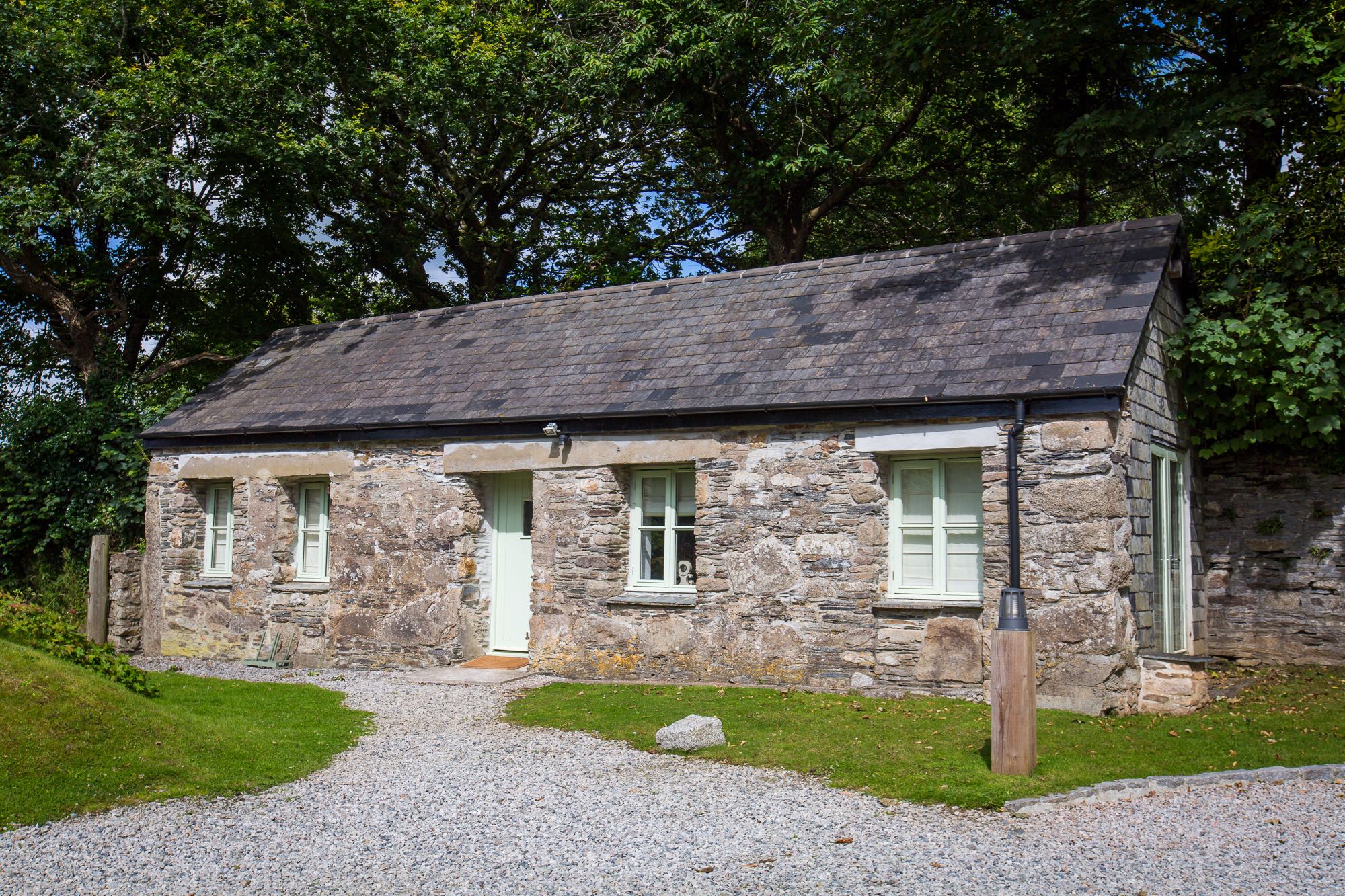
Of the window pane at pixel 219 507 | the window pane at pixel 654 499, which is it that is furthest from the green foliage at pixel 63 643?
the window pane at pixel 219 507

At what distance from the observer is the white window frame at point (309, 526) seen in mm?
14438

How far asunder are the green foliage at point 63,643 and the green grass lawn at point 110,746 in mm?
299

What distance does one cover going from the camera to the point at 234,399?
1572 cm

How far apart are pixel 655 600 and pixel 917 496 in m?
2.97

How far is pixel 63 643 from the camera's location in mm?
9008

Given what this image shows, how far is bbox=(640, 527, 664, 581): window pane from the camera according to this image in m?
12.2

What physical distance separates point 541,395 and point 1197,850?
341 inches

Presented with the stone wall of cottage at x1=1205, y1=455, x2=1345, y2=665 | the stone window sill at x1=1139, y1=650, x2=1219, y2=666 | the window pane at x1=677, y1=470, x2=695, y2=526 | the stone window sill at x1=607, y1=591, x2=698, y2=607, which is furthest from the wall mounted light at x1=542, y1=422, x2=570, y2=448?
the stone wall of cottage at x1=1205, y1=455, x2=1345, y2=665

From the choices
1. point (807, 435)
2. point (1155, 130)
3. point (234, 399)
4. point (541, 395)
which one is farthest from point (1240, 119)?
point (234, 399)

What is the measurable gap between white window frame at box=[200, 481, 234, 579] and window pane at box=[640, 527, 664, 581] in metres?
6.35

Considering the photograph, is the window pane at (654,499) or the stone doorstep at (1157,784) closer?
the stone doorstep at (1157,784)

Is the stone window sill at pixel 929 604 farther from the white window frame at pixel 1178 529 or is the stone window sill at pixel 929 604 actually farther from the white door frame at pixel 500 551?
the white door frame at pixel 500 551

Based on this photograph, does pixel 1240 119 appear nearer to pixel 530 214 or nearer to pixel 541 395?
pixel 541 395

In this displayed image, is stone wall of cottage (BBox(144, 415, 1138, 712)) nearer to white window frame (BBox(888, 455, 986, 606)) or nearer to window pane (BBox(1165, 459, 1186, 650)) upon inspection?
white window frame (BBox(888, 455, 986, 606))
